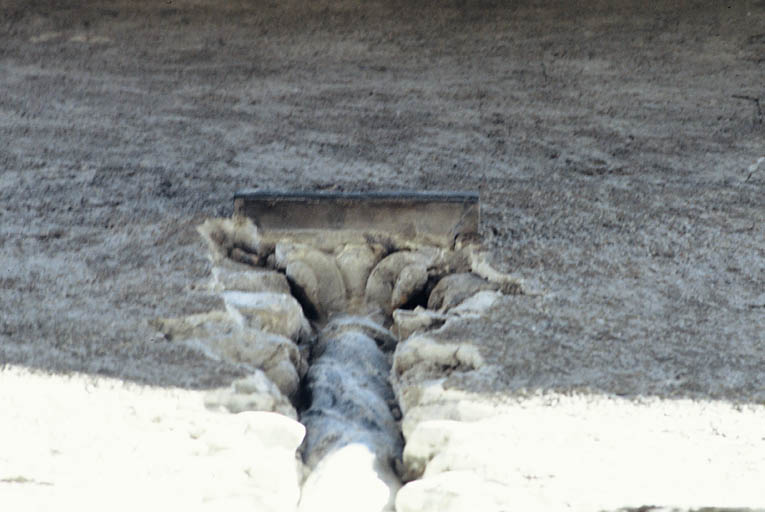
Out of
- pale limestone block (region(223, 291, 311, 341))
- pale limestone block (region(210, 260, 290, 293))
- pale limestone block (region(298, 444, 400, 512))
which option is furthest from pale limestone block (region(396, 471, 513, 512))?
pale limestone block (region(210, 260, 290, 293))

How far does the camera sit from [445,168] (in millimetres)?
2207

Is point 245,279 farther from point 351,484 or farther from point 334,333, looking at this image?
point 351,484

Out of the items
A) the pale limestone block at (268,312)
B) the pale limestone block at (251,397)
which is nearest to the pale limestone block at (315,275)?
the pale limestone block at (268,312)

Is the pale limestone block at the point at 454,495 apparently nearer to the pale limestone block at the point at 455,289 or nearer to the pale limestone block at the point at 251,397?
the pale limestone block at the point at 251,397

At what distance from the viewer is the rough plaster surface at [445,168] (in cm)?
150

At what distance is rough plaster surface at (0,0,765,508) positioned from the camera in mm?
1496

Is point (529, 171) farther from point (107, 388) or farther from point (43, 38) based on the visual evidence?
point (43, 38)

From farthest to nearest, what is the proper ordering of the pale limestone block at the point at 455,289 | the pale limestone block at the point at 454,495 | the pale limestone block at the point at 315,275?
the pale limestone block at the point at 315,275 < the pale limestone block at the point at 455,289 < the pale limestone block at the point at 454,495

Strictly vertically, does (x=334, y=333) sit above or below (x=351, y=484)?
above

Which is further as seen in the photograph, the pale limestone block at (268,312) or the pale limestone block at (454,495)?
the pale limestone block at (268,312)

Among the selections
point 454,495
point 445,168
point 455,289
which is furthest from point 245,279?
point 454,495

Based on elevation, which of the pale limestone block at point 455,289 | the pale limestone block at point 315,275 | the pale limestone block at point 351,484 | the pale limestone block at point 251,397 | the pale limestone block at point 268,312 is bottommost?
the pale limestone block at point 351,484

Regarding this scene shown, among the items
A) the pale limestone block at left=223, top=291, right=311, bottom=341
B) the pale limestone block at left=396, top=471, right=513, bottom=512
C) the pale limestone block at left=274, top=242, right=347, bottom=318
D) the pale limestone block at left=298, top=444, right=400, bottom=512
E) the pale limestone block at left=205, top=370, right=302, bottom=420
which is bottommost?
the pale limestone block at left=396, top=471, right=513, bottom=512

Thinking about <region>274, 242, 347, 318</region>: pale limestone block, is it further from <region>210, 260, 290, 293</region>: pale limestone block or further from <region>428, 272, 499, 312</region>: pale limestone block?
<region>428, 272, 499, 312</region>: pale limestone block
